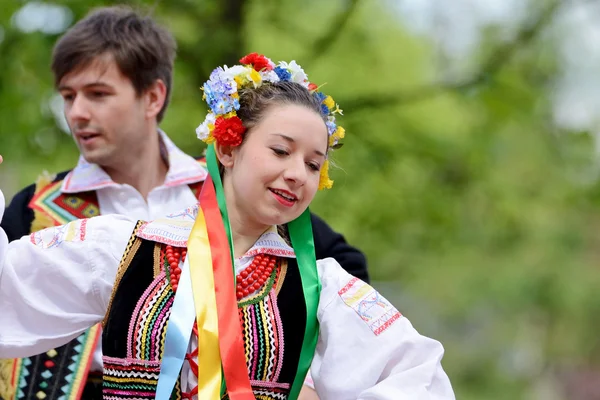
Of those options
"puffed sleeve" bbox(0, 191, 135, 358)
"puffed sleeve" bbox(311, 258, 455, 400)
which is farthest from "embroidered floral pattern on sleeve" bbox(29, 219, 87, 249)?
"puffed sleeve" bbox(311, 258, 455, 400)

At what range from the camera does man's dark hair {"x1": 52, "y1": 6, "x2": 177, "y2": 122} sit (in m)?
3.82

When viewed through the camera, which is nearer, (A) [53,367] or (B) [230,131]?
(B) [230,131]

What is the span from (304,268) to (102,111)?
1.29 m

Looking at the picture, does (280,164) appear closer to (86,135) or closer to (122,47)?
(86,135)

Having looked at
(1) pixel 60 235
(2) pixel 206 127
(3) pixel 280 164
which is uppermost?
(2) pixel 206 127

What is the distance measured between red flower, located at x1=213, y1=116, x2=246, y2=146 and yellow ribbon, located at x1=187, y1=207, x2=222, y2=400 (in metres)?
0.26

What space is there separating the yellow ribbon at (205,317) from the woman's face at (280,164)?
17 cm

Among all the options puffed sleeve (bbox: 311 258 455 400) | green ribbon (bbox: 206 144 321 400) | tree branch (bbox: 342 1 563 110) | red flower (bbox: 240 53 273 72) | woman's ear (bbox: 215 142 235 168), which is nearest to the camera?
puffed sleeve (bbox: 311 258 455 400)

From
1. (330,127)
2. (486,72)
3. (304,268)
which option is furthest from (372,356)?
(486,72)

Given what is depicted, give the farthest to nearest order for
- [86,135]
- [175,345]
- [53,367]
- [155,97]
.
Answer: [155,97] → [86,135] → [53,367] → [175,345]

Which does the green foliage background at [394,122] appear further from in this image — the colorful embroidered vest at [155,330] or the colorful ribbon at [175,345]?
the colorful ribbon at [175,345]

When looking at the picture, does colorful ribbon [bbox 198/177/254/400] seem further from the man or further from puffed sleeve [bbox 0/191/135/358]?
the man

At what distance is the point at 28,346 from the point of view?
273 cm

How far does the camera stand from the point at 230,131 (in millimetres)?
2789
